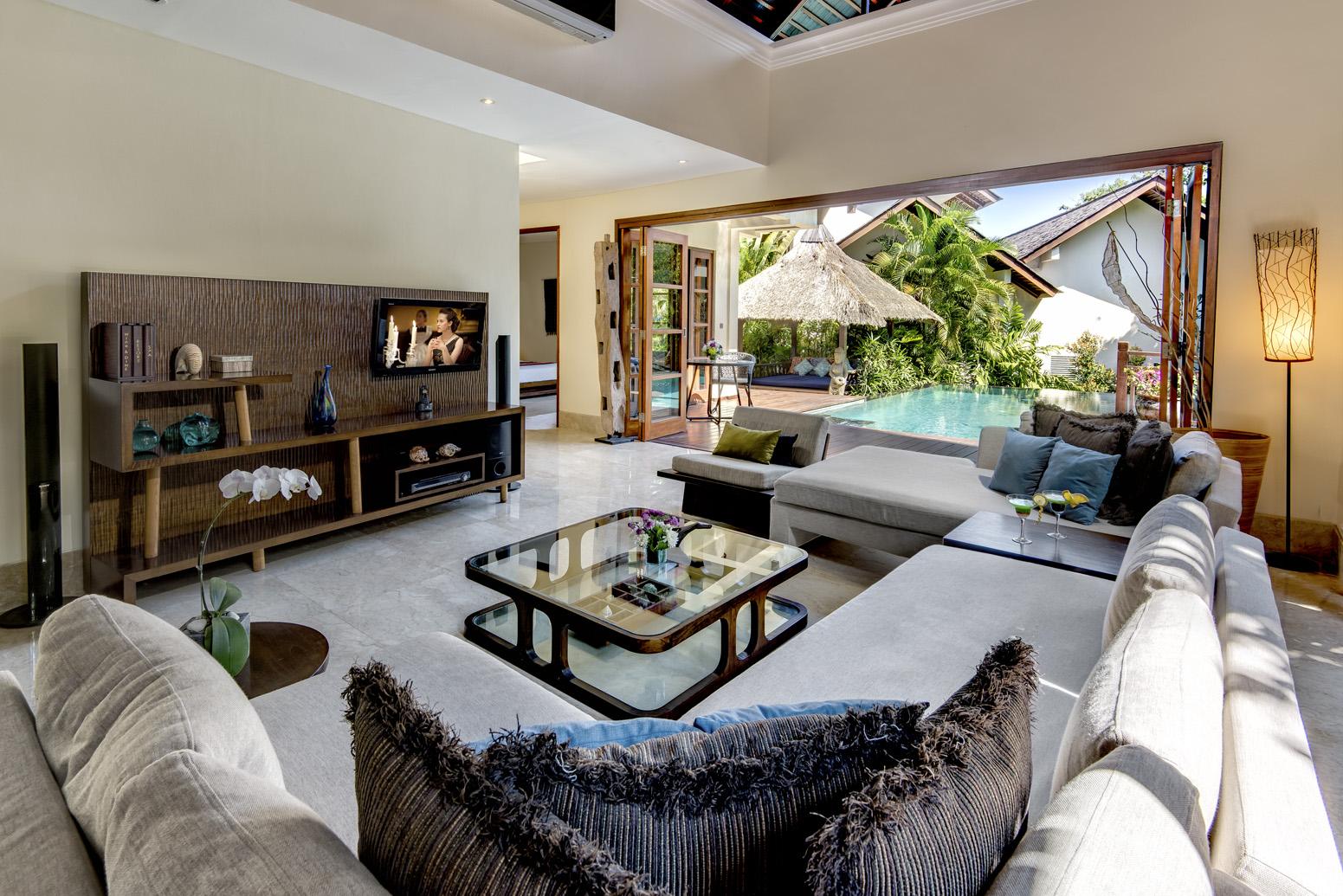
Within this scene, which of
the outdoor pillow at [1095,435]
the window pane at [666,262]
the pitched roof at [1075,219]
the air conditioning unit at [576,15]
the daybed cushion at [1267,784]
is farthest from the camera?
the pitched roof at [1075,219]

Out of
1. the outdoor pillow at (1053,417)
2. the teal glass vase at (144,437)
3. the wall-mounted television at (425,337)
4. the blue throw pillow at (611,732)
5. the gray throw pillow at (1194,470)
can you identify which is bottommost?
the blue throw pillow at (611,732)

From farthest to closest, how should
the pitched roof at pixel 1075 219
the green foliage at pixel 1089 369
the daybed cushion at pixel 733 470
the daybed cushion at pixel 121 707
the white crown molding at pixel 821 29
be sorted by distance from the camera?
the green foliage at pixel 1089 369 < the pitched roof at pixel 1075 219 < the white crown molding at pixel 821 29 < the daybed cushion at pixel 733 470 < the daybed cushion at pixel 121 707

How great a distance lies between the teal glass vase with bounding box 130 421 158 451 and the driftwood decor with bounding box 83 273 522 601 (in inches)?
1.9

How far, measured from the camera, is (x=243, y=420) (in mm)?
3723

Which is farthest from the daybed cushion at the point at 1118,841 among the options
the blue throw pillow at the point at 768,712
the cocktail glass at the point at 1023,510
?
the cocktail glass at the point at 1023,510

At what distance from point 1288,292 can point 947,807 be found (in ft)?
15.5

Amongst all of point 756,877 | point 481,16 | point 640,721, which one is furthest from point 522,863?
point 481,16

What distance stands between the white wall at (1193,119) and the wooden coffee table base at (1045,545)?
2010 millimetres

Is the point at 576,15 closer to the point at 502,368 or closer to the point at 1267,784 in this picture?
the point at 502,368

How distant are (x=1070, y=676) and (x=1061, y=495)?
1.24 m

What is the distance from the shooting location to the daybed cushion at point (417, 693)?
142 centimetres

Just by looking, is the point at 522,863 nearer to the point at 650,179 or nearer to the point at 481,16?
the point at 481,16

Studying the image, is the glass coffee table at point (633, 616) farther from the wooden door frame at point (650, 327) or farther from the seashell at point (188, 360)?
the wooden door frame at point (650, 327)

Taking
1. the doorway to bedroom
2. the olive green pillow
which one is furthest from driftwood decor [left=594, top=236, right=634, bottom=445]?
the doorway to bedroom
